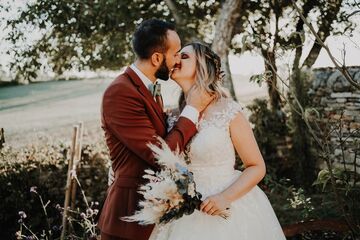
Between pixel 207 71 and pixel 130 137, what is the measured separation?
0.86m

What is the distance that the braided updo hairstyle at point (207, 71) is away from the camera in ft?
9.65

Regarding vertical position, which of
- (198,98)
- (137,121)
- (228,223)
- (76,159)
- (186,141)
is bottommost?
(76,159)

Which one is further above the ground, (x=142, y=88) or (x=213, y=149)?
(x=142, y=88)

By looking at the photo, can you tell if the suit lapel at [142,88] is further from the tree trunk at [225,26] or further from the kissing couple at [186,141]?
the tree trunk at [225,26]

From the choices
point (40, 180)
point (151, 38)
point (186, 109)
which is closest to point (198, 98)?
point (186, 109)

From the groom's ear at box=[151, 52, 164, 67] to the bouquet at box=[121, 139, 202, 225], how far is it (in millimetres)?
761

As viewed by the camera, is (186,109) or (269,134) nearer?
(186,109)

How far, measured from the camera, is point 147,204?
202 cm

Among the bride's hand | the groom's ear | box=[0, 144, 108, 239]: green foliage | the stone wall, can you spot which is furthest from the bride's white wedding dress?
the stone wall

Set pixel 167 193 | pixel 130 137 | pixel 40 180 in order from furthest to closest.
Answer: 1. pixel 40 180
2. pixel 130 137
3. pixel 167 193

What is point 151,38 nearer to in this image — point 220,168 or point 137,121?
point 137,121

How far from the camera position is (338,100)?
7320 millimetres

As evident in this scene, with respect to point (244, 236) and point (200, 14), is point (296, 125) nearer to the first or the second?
point (200, 14)

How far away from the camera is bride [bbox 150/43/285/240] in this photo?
8.63ft
